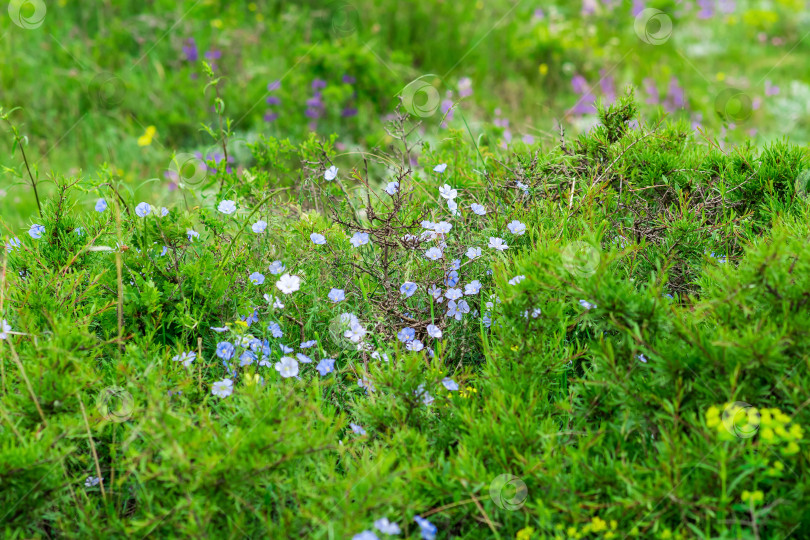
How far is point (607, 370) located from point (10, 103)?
517 centimetres

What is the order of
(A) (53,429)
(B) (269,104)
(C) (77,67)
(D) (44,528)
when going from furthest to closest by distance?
(C) (77,67)
(B) (269,104)
(D) (44,528)
(A) (53,429)

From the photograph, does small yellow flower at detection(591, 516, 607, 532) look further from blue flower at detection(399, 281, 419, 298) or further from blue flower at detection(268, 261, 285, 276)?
blue flower at detection(268, 261, 285, 276)

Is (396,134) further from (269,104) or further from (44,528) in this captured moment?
(269,104)

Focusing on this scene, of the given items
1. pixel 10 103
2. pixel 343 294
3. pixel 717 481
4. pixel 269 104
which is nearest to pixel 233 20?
pixel 269 104

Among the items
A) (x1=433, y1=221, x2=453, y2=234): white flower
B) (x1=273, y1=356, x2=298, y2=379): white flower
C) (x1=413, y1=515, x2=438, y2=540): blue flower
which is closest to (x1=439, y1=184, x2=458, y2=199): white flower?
(x1=433, y1=221, x2=453, y2=234): white flower

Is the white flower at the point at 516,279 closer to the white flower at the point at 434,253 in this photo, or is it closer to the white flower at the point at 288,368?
the white flower at the point at 434,253

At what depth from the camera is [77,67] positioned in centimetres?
559

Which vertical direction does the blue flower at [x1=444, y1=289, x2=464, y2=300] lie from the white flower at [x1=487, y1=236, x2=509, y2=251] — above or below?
below

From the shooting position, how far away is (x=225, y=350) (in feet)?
6.57

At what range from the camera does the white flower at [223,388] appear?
71.1 inches

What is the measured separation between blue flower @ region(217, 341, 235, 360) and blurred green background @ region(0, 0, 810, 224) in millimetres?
2454

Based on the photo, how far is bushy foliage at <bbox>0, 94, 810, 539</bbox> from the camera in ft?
4.91

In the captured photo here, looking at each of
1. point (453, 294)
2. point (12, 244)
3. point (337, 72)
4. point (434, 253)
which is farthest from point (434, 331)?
point (337, 72)

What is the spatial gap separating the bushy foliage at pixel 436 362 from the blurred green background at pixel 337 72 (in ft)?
6.65
